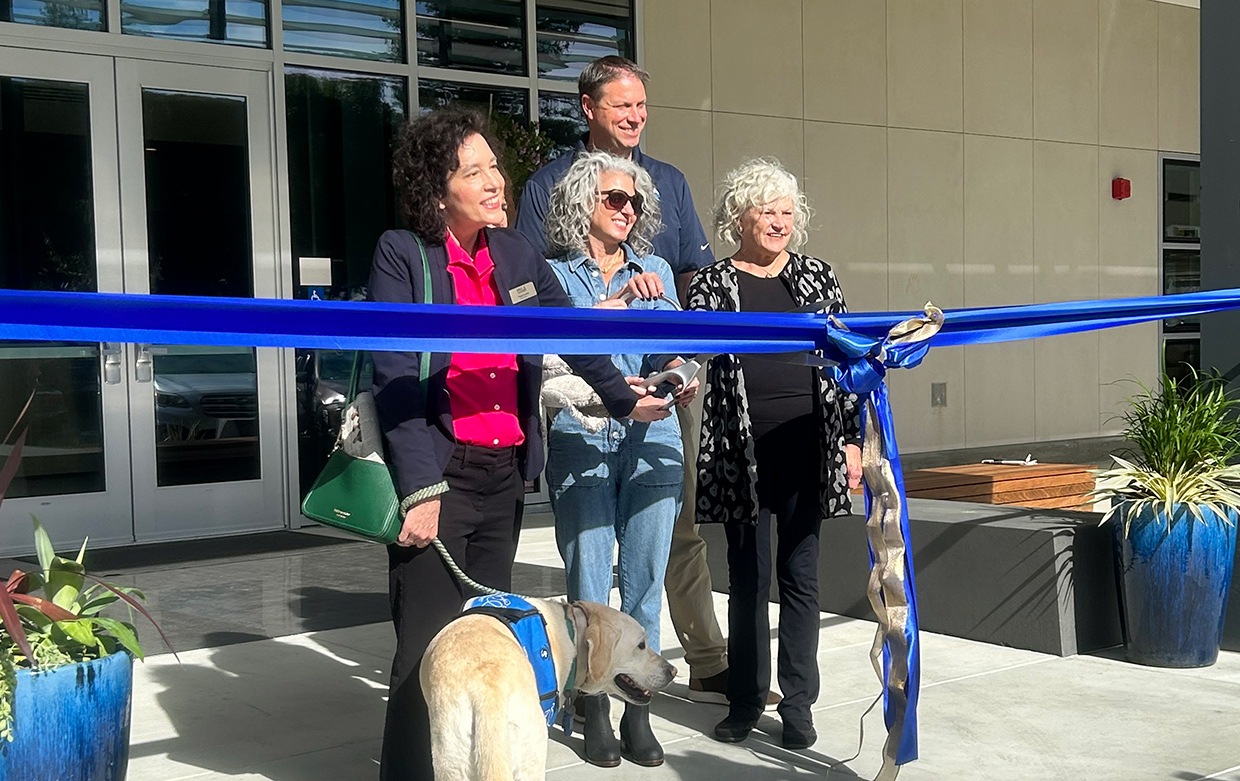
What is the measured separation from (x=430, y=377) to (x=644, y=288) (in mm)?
862

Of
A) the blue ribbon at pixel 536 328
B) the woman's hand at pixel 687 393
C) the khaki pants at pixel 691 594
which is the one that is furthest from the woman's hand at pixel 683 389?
the blue ribbon at pixel 536 328

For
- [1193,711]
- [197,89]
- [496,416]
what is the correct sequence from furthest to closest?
[197,89] → [1193,711] → [496,416]

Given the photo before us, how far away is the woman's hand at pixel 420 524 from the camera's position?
10.7 feet

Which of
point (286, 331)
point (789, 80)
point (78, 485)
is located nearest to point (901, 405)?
point (789, 80)

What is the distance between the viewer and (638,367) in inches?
162

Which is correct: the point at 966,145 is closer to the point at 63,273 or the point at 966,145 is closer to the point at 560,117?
the point at 560,117

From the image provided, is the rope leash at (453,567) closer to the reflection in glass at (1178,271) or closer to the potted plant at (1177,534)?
the potted plant at (1177,534)

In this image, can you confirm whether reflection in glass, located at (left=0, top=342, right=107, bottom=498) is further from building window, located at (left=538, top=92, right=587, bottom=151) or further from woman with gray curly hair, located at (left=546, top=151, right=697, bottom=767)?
woman with gray curly hair, located at (left=546, top=151, right=697, bottom=767)

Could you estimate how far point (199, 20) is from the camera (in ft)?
28.1

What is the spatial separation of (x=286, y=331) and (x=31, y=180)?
631 centimetres

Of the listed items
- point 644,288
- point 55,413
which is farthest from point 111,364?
point 644,288

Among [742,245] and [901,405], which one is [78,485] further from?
[901,405]

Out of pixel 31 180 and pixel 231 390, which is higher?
pixel 31 180

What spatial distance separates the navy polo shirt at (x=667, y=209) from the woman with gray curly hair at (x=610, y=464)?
1.14 ft
